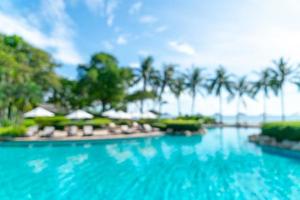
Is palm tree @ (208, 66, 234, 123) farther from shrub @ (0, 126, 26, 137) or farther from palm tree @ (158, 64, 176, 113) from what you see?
shrub @ (0, 126, 26, 137)

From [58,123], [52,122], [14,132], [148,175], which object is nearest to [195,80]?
[58,123]

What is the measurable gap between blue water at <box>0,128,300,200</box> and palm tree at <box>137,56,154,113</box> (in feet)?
73.8

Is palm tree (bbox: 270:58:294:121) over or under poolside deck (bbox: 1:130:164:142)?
over

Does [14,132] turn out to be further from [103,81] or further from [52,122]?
[103,81]

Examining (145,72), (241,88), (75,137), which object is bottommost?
(75,137)

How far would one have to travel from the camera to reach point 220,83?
3988 centimetres

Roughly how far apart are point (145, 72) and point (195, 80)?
8908 millimetres

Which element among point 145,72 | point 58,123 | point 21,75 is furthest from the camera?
point 145,72

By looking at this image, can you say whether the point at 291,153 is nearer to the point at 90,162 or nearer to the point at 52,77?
the point at 90,162

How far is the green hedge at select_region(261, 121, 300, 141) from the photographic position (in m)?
14.0

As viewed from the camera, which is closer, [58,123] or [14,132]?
[14,132]

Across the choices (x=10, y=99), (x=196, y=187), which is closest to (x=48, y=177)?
(x=196, y=187)

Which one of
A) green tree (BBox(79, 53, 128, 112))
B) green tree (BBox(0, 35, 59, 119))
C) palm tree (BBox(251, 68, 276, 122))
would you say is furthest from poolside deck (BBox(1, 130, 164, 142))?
palm tree (BBox(251, 68, 276, 122))

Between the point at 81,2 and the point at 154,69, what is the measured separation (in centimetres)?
2121
